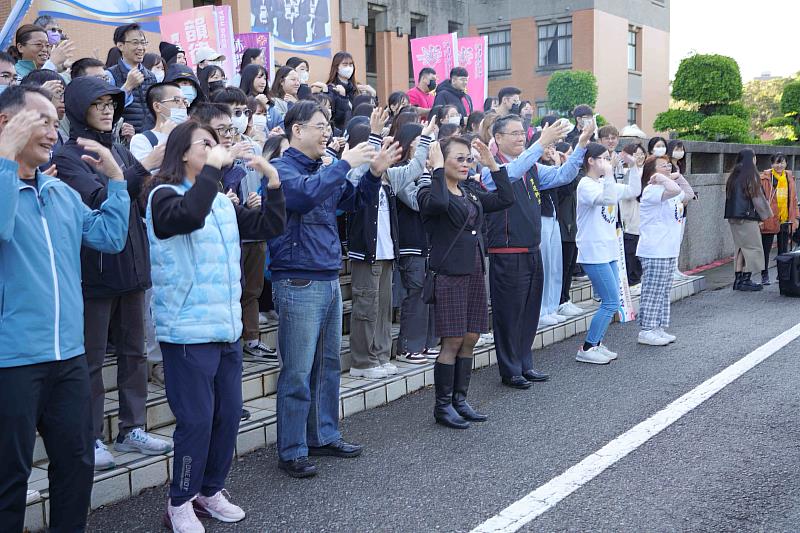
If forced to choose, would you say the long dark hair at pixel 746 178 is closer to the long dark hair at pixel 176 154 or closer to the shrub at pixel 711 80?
the long dark hair at pixel 176 154

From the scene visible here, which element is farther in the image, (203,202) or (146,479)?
(146,479)

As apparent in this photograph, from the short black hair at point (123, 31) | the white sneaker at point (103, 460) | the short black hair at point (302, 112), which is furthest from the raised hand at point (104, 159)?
the short black hair at point (123, 31)

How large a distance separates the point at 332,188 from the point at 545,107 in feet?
98.8

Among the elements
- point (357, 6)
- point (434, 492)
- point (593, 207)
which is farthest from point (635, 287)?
point (357, 6)

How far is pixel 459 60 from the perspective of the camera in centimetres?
1546

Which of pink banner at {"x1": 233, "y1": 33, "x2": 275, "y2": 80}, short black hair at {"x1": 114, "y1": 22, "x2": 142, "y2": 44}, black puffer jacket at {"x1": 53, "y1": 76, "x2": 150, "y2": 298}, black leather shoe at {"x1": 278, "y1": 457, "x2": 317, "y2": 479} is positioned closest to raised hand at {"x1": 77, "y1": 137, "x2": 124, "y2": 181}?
black puffer jacket at {"x1": 53, "y1": 76, "x2": 150, "y2": 298}

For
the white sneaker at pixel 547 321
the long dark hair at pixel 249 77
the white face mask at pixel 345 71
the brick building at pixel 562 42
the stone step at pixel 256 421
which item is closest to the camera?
the stone step at pixel 256 421

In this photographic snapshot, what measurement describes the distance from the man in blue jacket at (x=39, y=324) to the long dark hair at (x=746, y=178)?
1067 centimetres

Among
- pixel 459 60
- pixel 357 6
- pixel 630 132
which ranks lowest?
pixel 630 132

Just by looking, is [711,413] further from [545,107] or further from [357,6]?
[545,107]

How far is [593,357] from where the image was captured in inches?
300

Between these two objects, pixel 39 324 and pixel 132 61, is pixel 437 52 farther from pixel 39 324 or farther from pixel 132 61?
pixel 39 324

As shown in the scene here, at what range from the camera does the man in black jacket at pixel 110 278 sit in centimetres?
447

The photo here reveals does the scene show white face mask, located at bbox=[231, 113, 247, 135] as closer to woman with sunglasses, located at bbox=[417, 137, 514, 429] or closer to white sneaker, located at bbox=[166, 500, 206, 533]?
woman with sunglasses, located at bbox=[417, 137, 514, 429]
